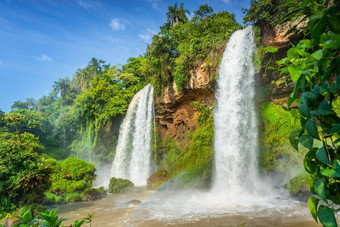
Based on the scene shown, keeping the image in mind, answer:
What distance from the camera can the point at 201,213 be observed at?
24.3 feet

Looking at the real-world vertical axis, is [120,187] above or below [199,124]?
below

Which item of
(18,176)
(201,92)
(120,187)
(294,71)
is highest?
(201,92)

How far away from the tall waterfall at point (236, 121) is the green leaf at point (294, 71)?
34.9ft

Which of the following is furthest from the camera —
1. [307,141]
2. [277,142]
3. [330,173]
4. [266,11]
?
[266,11]

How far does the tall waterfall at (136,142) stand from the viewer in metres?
17.5

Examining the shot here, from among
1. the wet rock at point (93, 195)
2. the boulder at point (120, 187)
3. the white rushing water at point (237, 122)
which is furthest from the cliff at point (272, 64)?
the wet rock at point (93, 195)

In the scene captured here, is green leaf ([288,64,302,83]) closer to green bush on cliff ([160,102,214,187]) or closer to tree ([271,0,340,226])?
tree ([271,0,340,226])

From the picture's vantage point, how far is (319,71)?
29.2 inches

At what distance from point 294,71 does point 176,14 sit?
35.2m

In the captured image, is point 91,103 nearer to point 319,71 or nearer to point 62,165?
point 62,165

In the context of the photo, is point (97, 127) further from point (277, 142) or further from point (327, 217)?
point (327, 217)

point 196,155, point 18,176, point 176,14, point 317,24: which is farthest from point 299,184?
point 176,14

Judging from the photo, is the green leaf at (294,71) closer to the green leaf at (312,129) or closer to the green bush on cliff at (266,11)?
the green leaf at (312,129)

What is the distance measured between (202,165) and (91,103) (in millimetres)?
15553
